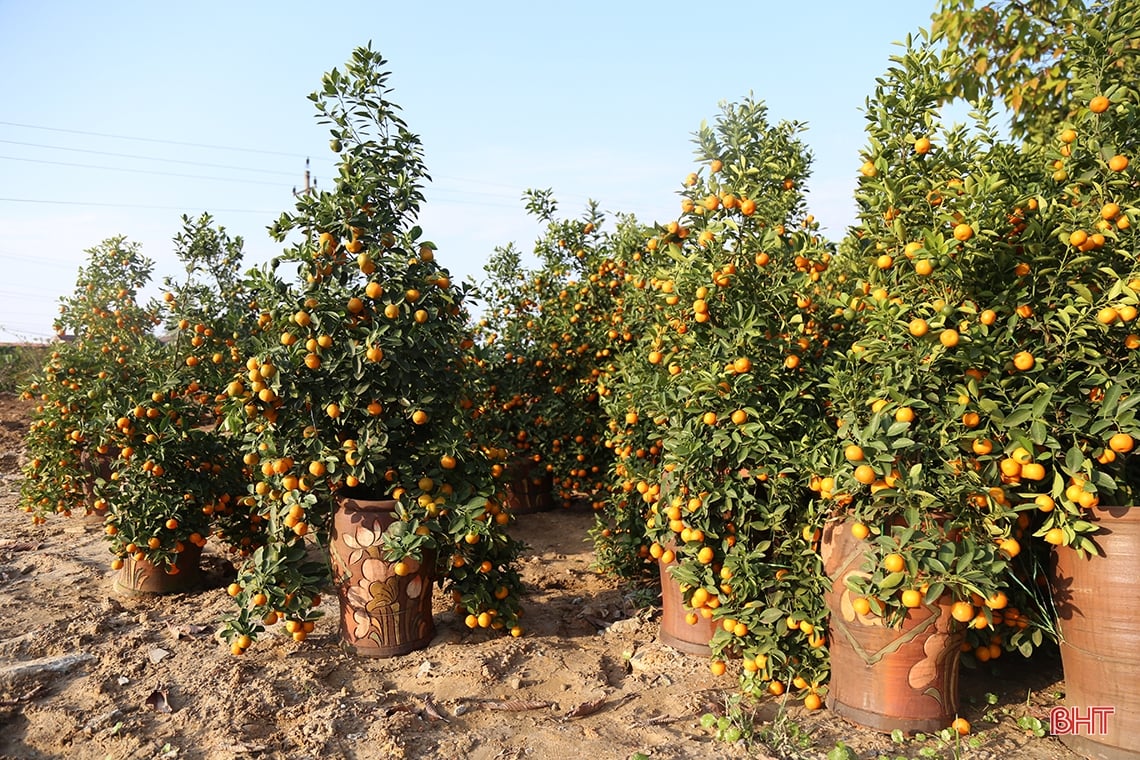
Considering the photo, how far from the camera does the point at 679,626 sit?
3701 millimetres

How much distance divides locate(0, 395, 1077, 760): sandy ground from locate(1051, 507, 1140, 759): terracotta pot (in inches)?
7.3

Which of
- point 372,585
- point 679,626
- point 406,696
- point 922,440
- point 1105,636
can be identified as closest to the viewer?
point 1105,636

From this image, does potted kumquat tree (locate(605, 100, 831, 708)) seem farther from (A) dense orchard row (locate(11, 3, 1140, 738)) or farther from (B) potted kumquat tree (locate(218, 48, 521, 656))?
(B) potted kumquat tree (locate(218, 48, 521, 656))

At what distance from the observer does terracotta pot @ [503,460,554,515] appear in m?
6.67

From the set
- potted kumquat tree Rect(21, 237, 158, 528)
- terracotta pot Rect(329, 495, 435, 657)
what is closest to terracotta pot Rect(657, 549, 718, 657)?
terracotta pot Rect(329, 495, 435, 657)

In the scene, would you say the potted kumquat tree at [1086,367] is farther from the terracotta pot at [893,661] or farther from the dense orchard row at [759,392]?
the terracotta pot at [893,661]

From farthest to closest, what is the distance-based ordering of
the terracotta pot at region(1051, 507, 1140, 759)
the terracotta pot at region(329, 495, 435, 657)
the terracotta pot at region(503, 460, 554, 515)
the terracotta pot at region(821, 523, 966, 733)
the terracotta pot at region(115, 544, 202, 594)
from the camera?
the terracotta pot at region(503, 460, 554, 515)
the terracotta pot at region(115, 544, 202, 594)
the terracotta pot at region(329, 495, 435, 657)
the terracotta pot at region(821, 523, 966, 733)
the terracotta pot at region(1051, 507, 1140, 759)

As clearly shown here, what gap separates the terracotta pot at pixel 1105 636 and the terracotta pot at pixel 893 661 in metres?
0.40

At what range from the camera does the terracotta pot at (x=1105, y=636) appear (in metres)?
2.61

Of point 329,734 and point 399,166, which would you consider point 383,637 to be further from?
point 399,166

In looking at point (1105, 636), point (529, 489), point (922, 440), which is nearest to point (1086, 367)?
point (922, 440)

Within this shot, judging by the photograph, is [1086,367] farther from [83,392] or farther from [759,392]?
[83,392]

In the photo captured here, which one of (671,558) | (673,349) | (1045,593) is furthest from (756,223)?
(1045,593)

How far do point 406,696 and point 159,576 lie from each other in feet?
7.47
